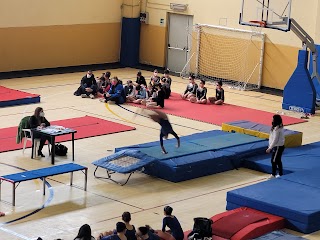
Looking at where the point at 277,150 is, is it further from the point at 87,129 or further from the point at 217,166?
the point at 87,129

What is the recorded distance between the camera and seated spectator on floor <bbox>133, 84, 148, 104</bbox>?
2531 centimetres

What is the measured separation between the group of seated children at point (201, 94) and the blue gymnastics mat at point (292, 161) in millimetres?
6377

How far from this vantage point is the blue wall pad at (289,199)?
14.6m

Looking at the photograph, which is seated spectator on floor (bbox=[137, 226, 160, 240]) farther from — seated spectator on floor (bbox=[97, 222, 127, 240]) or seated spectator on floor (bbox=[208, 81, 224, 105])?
seated spectator on floor (bbox=[208, 81, 224, 105])

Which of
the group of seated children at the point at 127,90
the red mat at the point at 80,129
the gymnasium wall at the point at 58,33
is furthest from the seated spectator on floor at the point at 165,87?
the gymnasium wall at the point at 58,33

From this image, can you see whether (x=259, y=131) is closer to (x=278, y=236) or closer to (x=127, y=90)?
(x=278, y=236)

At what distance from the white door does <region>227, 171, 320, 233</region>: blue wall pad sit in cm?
1527

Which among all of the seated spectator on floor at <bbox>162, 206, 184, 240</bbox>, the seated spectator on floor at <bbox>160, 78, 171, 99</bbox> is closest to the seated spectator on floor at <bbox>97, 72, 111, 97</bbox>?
the seated spectator on floor at <bbox>160, 78, 171, 99</bbox>

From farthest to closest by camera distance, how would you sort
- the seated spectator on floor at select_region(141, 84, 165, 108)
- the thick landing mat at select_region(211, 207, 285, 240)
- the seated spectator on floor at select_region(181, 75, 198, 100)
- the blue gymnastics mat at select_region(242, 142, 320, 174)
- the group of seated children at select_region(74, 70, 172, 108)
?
the seated spectator on floor at select_region(181, 75, 198, 100)
the group of seated children at select_region(74, 70, 172, 108)
the seated spectator on floor at select_region(141, 84, 165, 108)
the blue gymnastics mat at select_region(242, 142, 320, 174)
the thick landing mat at select_region(211, 207, 285, 240)

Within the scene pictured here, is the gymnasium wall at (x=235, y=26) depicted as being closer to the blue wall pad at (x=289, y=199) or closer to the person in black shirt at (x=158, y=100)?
the person in black shirt at (x=158, y=100)

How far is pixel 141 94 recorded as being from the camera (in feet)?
83.8

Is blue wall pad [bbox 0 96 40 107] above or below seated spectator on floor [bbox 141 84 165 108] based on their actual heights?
below

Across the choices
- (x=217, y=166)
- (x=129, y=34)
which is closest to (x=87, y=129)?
(x=217, y=166)

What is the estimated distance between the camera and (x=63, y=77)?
29.5 m
